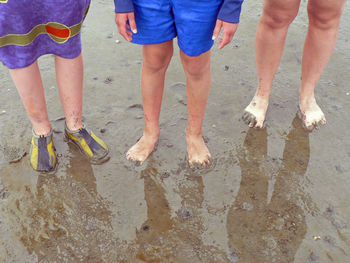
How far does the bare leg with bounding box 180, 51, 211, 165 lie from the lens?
1.99m

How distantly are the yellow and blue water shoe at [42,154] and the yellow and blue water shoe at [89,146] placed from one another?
0.17 m

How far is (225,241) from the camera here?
6.41 ft

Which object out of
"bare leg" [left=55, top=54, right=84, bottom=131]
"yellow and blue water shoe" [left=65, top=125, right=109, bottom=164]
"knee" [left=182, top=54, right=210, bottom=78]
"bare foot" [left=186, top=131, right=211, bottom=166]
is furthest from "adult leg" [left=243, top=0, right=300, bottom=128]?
"bare leg" [left=55, top=54, right=84, bottom=131]

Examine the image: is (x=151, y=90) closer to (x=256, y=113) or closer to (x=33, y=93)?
(x=33, y=93)

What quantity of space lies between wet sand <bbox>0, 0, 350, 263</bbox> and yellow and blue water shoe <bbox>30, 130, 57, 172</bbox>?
57 mm

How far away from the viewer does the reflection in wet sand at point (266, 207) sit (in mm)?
1920

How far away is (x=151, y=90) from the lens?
2.19 meters

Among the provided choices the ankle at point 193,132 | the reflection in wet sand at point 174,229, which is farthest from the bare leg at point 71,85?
the ankle at point 193,132

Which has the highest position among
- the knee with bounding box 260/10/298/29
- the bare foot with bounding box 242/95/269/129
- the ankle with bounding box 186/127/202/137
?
the knee with bounding box 260/10/298/29

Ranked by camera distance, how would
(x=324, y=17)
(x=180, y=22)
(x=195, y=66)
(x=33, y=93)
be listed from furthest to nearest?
(x=324, y=17)
(x=33, y=93)
(x=195, y=66)
(x=180, y=22)

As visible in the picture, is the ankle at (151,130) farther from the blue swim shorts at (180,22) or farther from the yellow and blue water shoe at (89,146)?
the blue swim shorts at (180,22)

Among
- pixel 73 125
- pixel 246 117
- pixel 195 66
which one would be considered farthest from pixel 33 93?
pixel 246 117

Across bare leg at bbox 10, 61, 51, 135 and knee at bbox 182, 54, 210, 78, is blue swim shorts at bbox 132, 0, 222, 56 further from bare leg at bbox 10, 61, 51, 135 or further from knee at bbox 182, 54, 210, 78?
bare leg at bbox 10, 61, 51, 135

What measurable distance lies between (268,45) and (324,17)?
378 mm
